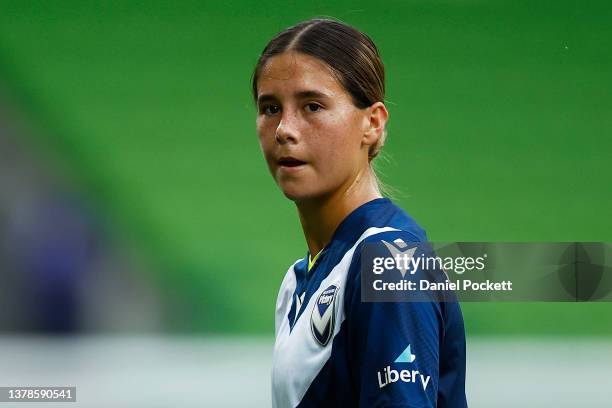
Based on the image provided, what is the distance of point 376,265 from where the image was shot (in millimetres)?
1272

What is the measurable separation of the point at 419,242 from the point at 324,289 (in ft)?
0.58

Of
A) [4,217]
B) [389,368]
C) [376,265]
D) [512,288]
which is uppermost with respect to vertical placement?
[4,217]

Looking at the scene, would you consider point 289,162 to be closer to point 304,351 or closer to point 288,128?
point 288,128

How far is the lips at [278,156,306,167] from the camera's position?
148 cm

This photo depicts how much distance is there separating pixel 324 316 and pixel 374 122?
0.35m

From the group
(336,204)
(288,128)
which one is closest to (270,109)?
(288,128)

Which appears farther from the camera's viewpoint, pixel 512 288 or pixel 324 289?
pixel 512 288

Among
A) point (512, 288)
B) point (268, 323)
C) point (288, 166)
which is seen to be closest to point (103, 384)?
point (268, 323)

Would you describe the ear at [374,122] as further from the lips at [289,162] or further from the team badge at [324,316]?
the team badge at [324,316]

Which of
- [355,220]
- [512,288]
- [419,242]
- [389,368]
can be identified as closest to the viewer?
[389,368]

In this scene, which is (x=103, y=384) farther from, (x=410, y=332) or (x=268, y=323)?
(x=410, y=332)

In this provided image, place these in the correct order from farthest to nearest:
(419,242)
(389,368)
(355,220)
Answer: (355,220) < (419,242) < (389,368)

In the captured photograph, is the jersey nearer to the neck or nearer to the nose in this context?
the neck

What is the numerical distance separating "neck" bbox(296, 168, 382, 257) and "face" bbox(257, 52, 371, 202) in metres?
0.01
